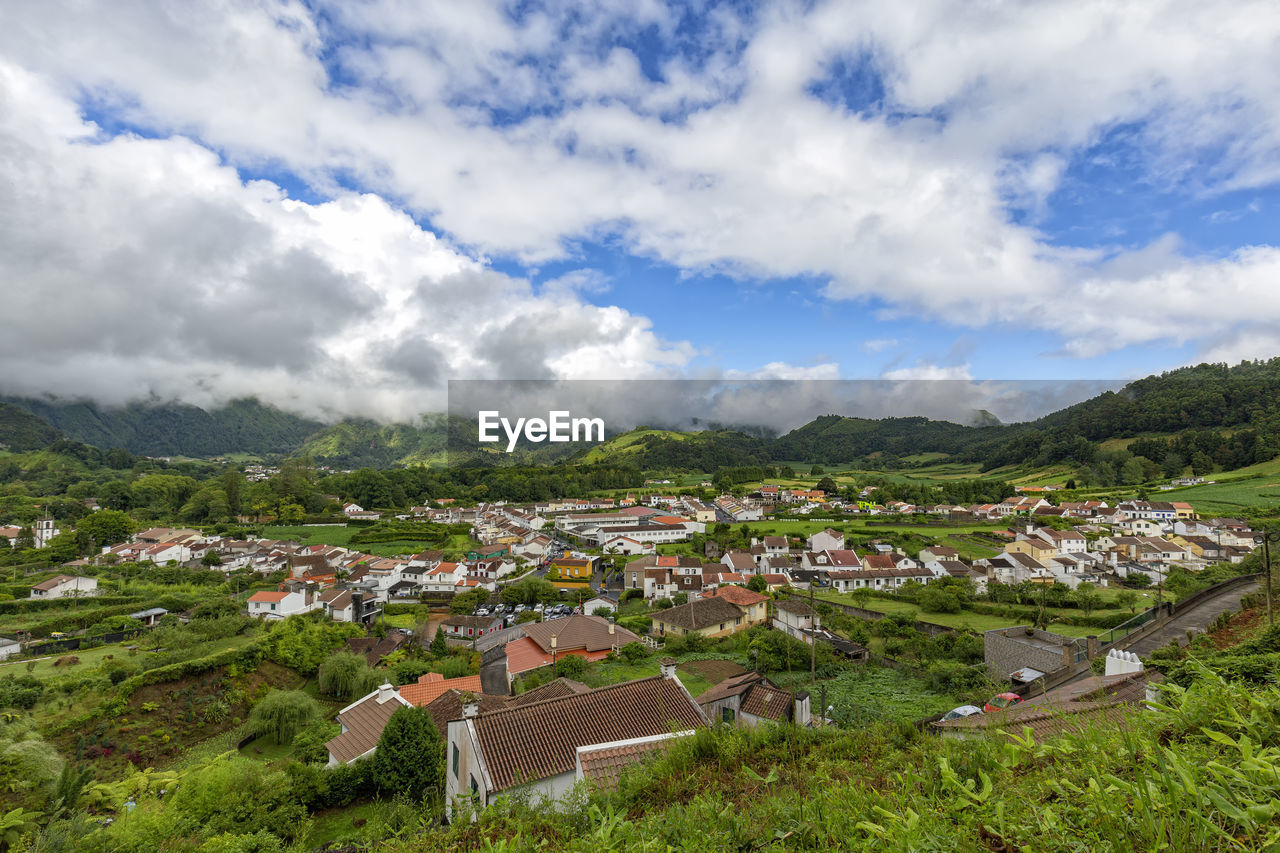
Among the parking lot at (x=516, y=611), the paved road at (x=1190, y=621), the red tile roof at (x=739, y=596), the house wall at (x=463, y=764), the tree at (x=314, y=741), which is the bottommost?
the parking lot at (x=516, y=611)

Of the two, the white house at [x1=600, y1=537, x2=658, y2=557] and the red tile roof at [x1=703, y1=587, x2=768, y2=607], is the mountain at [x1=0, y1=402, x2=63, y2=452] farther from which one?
the red tile roof at [x1=703, y1=587, x2=768, y2=607]

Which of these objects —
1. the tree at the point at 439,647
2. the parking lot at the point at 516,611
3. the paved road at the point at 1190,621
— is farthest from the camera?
the parking lot at the point at 516,611

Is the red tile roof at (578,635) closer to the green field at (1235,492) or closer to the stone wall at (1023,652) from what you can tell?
the stone wall at (1023,652)

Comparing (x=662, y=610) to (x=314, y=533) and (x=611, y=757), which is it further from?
(x=314, y=533)

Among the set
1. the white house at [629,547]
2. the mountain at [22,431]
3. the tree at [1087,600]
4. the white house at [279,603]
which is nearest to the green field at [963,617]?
the tree at [1087,600]

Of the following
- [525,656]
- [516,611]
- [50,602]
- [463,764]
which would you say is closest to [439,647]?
[525,656]

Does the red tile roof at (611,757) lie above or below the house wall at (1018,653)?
above

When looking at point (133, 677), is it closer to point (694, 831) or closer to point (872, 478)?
point (694, 831)
